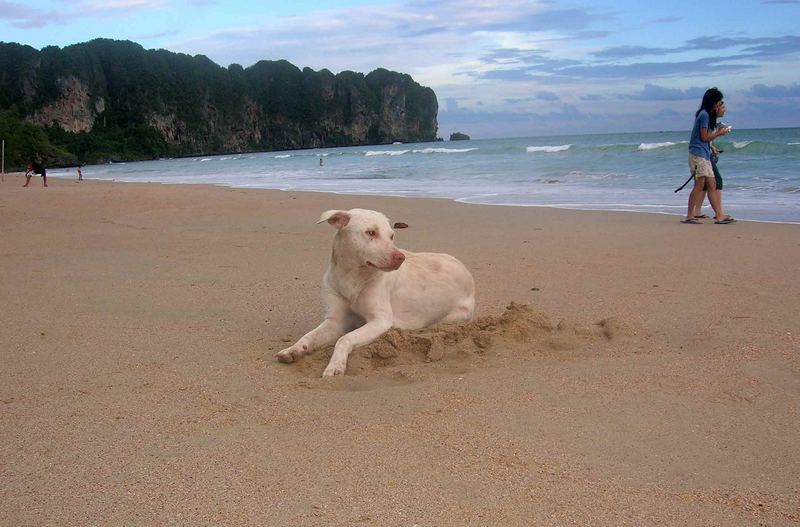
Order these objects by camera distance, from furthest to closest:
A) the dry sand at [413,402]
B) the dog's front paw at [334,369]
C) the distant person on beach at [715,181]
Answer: the distant person on beach at [715,181] < the dog's front paw at [334,369] < the dry sand at [413,402]

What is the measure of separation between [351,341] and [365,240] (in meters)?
0.61

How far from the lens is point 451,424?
3.30 meters

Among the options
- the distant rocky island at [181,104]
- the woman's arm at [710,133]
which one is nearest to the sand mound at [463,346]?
the woman's arm at [710,133]

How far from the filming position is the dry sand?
260cm

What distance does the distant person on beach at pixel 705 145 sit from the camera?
1095cm

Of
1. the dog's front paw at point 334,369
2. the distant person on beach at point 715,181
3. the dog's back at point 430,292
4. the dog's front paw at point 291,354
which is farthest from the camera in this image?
the distant person on beach at point 715,181

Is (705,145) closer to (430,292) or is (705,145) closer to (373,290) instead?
(430,292)

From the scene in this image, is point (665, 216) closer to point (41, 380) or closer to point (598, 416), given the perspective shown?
point (598, 416)

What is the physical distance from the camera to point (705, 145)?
11.4m

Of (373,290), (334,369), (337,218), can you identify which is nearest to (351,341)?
(334,369)

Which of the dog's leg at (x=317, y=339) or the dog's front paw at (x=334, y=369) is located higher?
the dog's leg at (x=317, y=339)

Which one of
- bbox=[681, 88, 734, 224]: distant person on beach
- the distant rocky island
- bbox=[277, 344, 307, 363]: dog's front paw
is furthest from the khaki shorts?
the distant rocky island

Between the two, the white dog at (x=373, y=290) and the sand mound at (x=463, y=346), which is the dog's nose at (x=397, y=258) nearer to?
the white dog at (x=373, y=290)

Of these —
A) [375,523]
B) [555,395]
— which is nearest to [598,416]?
[555,395]
